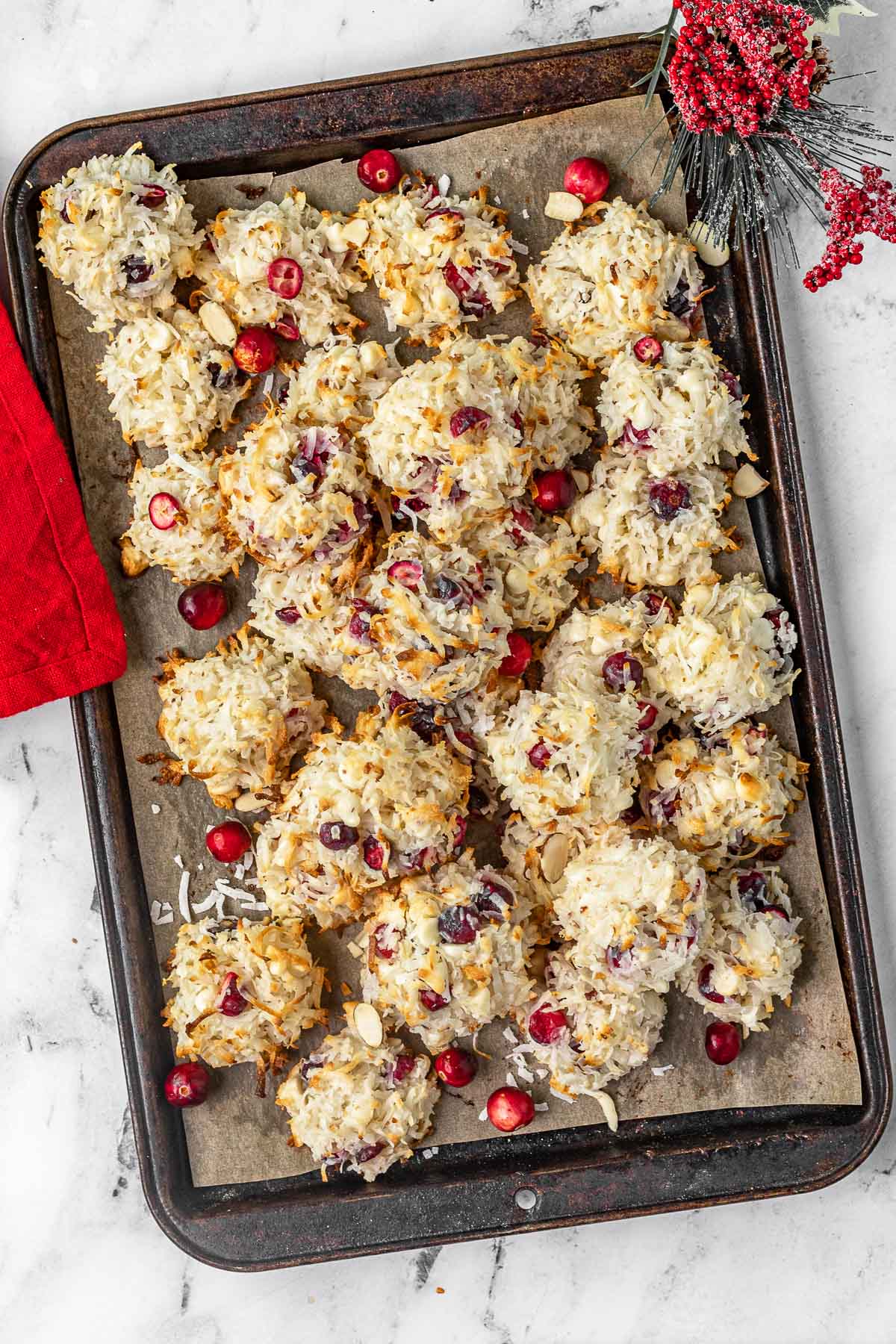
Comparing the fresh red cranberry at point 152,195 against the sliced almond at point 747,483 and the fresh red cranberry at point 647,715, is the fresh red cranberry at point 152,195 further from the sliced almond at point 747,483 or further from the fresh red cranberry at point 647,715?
the fresh red cranberry at point 647,715

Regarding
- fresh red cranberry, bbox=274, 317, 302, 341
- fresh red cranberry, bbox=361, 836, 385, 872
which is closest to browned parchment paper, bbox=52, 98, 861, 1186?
fresh red cranberry, bbox=274, 317, 302, 341

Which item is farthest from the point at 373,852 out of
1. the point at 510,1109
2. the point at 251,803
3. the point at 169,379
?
the point at 169,379

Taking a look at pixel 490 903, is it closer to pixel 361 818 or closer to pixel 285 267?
pixel 361 818

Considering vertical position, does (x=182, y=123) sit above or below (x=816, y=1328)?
above

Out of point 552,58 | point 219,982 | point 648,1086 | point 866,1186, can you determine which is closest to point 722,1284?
point 866,1186

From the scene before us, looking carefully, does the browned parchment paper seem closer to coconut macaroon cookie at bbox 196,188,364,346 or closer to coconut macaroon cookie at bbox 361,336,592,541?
coconut macaroon cookie at bbox 196,188,364,346

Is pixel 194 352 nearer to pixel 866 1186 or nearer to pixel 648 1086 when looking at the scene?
pixel 648 1086
